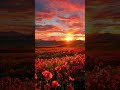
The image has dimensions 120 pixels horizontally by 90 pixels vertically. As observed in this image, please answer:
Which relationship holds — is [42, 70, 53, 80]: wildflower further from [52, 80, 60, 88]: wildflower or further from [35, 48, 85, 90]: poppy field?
[52, 80, 60, 88]: wildflower

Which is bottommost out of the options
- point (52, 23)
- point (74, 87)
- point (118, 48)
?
point (74, 87)

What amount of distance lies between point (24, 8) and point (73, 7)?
38.6 inches

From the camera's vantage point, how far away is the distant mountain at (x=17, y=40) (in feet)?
24.3

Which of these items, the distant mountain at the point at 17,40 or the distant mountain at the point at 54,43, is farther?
the distant mountain at the point at 54,43

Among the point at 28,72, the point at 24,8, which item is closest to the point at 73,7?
the point at 24,8

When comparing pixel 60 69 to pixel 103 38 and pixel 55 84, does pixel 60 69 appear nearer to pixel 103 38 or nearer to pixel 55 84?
pixel 55 84

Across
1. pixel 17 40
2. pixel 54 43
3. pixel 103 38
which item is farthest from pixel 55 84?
pixel 103 38

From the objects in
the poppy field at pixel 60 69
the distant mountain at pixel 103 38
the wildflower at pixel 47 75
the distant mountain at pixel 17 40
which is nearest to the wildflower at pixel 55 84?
the poppy field at pixel 60 69

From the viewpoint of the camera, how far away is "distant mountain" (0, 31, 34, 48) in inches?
292

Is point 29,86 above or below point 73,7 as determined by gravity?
below

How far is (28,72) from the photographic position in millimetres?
7445

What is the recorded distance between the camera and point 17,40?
24.5 ft

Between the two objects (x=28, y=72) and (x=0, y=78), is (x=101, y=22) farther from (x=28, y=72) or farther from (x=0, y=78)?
(x=0, y=78)

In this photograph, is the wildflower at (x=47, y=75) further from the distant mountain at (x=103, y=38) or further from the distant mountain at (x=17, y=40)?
the distant mountain at (x=103, y=38)
